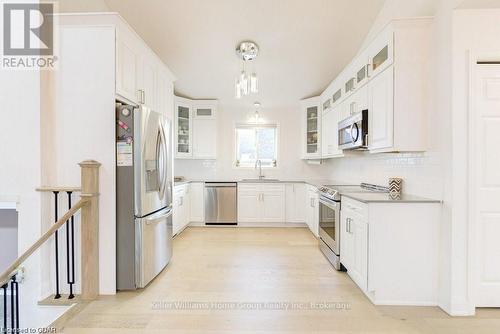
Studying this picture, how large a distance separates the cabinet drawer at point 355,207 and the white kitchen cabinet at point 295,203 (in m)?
2.25

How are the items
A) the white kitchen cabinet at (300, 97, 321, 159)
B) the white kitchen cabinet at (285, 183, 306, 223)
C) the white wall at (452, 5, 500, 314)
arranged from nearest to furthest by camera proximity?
the white wall at (452, 5, 500, 314) < the white kitchen cabinet at (300, 97, 321, 159) < the white kitchen cabinet at (285, 183, 306, 223)

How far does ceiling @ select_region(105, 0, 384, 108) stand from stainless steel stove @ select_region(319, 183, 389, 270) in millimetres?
2053

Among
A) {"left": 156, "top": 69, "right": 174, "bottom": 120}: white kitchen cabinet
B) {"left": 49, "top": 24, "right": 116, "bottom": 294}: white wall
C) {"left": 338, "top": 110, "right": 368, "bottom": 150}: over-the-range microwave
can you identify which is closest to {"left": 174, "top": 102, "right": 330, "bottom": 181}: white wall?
{"left": 156, "top": 69, "right": 174, "bottom": 120}: white kitchen cabinet

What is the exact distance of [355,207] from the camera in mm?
2654

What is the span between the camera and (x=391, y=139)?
8.02 ft

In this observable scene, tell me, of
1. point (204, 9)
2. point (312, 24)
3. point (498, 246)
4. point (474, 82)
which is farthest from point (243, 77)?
point (498, 246)

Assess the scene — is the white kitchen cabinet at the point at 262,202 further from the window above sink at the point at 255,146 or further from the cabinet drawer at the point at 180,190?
the cabinet drawer at the point at 180,190

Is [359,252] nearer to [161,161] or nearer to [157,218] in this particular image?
[157,218]

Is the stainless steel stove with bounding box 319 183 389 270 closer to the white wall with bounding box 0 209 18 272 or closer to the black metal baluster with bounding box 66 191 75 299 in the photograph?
the black metal baluster with bounding box 66 191 75 299

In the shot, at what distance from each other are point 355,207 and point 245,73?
7.51ft

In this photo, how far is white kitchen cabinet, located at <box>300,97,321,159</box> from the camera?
5.14 m

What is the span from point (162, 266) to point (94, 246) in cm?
77

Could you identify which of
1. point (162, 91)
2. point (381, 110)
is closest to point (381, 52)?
point (381, 110)

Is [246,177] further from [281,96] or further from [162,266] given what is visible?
[162,266]
